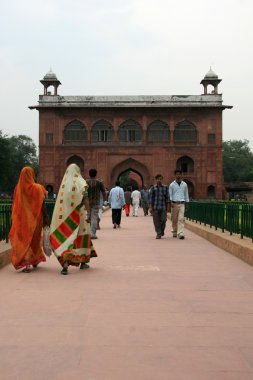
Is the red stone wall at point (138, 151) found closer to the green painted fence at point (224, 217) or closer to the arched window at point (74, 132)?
the arched window at point (74, 132)

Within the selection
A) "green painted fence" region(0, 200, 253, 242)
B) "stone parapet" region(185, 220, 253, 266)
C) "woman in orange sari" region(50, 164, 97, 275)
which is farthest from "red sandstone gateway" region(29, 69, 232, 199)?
"woman in orange sari" region(50, 164, 97, 275)

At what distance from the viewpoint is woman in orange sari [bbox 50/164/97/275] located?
22.2 feet

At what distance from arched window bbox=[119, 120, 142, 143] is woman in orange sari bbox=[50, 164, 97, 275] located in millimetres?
35674

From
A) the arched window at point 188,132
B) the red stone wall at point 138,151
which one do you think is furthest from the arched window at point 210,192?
the arched window at point 188,132

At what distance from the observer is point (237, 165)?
86.6 metres

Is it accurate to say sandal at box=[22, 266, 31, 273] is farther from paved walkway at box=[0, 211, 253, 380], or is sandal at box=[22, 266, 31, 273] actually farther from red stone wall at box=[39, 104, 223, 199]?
red stone wall at box=[39, 104, 223, 199]

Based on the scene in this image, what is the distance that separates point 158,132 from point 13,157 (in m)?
34.4

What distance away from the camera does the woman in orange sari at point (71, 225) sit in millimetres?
6781

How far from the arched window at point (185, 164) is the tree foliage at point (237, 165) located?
3380 centimetres

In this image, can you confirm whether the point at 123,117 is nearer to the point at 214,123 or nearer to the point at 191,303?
the point at 214,123

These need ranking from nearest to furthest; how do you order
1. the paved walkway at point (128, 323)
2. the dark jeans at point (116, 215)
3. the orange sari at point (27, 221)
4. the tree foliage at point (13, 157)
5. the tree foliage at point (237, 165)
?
the paved walkway at point (128, 323) → the orange sari at point (27, 221) → the dark jeans at point (116, 215) → the tree foliage at point (13, 157) → the tree foliage at point (237, 165)

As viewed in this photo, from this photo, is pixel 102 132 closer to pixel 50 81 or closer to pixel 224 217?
pixel 50 81

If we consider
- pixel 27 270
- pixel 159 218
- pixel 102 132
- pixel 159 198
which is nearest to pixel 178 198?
pixel 159 198

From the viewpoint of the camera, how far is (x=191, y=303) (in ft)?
15.9
